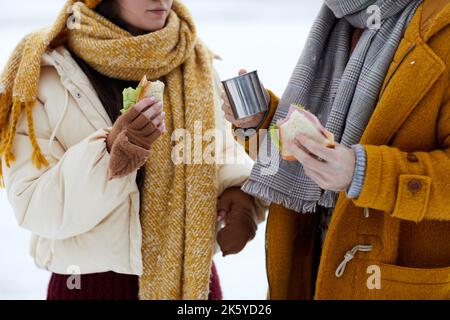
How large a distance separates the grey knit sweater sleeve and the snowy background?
4.93 feet

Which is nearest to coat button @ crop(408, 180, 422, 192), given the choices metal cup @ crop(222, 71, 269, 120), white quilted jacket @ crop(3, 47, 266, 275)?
metal cup @ crop(222, 71, 269, 120)

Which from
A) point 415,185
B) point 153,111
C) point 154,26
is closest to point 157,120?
point 153,111

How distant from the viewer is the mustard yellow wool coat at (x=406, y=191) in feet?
3.65

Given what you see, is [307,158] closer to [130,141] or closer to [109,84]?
[130,141]

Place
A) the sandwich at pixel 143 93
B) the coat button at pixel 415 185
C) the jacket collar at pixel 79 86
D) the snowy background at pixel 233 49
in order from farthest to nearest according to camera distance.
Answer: the snowy background at pixel 233 49 < the jacket collar at pixel 79 86 < the sandwich at pixel 143 93 < the coat button at pixel 415 185

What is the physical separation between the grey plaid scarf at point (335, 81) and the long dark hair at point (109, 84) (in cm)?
40

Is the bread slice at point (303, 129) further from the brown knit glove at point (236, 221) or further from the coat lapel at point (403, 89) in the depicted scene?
the brown knit glove at point (236, 221)

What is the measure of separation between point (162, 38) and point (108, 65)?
0.16 m

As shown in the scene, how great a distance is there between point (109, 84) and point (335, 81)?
595 mm

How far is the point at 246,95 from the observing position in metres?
1.35

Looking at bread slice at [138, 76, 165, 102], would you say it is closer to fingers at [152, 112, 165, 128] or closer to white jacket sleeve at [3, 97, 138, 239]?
fingers at [152, 112, 165, 128]

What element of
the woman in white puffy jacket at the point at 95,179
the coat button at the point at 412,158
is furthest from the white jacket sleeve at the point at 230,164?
the coat button at the point at 412,158

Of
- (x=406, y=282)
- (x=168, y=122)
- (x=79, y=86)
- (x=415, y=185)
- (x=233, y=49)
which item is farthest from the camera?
(x=233, y=49)
